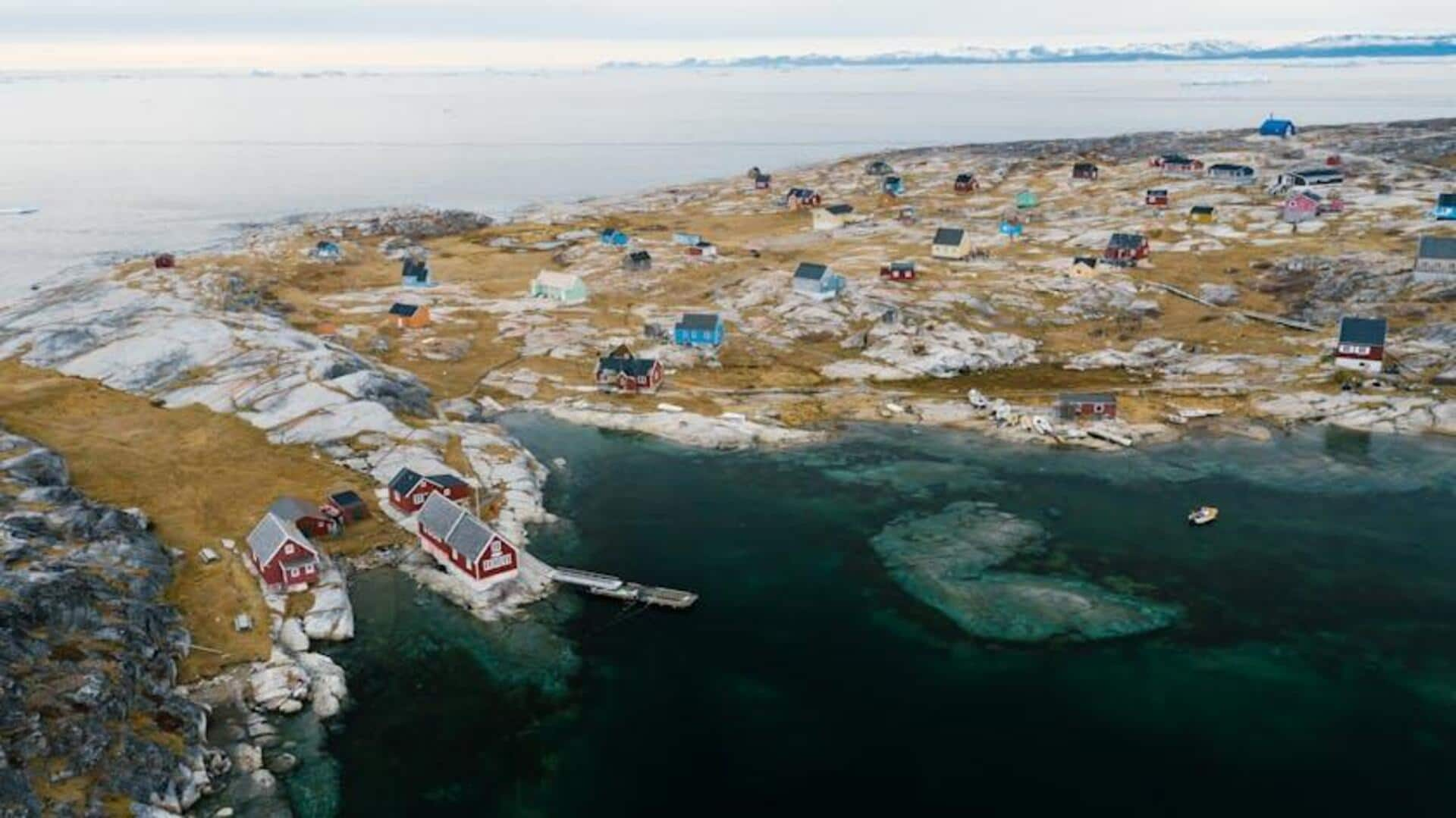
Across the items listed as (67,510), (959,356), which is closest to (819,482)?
(959,356)

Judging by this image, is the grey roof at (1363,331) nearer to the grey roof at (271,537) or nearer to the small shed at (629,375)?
the small shed at (629,375)

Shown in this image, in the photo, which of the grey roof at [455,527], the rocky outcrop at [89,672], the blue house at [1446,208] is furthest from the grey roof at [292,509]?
the blue house at [1446,208]

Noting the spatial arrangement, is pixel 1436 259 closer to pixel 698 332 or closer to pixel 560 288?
pixel 698 332

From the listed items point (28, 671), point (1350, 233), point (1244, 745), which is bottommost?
point (1244, 745)

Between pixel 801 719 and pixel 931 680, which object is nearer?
pixel 801 719

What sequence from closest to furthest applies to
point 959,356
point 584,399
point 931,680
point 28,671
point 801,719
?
point 28,671, point 801,719, point 931,680, point 584,399, point 959,356

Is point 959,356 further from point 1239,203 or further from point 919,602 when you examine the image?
point 1239,203
